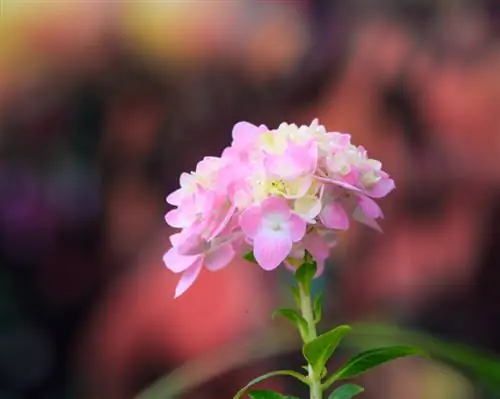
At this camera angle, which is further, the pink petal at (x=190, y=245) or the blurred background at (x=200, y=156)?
the blurred background at (x=200, y=156)

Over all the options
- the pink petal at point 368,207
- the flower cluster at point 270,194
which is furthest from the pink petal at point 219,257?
the pink petal at point 368,207

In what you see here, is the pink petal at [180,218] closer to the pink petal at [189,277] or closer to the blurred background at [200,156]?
the pink petal at [189,277]

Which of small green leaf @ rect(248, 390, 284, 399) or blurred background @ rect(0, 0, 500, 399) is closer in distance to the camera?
small green leaf @ rect(248, 390, 284, 399)

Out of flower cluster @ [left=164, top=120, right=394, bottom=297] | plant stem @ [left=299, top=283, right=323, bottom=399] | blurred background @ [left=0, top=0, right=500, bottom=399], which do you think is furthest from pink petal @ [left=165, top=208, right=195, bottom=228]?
blurred background @ [left=0, top=0, right=500, bottom=399]

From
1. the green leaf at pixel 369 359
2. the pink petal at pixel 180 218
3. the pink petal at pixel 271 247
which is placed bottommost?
the green leaf at pixel 369 359

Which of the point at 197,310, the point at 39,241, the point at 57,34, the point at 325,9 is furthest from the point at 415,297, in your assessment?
the point at 57,34

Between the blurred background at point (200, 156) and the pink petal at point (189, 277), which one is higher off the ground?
the blurred background at point (200, 156)

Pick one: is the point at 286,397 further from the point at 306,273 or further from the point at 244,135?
the point at 244,135

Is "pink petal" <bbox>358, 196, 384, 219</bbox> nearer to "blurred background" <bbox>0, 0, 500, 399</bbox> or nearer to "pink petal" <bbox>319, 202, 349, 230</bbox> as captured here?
"pink petal" <bbox>319, 202, 349, 230</bbox>

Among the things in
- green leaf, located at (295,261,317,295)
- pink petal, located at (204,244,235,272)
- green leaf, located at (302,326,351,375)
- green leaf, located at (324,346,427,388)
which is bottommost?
green leaf, located at (324,346,427,388)
